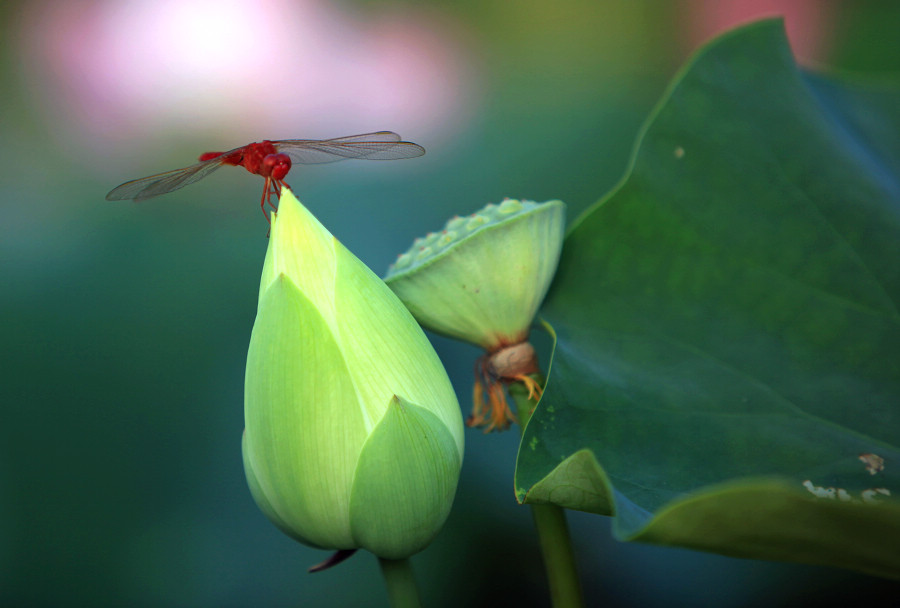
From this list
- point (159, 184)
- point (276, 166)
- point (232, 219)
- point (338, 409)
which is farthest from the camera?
point (232, 219)

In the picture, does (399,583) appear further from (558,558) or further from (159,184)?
(159,184)

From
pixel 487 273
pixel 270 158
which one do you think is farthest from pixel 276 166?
pixel 487 273

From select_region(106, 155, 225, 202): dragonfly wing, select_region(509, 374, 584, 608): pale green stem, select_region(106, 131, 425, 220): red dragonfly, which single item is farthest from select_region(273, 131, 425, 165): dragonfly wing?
select_region(509, 374, 584, 608): pale green stem

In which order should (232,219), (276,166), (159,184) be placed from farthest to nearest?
(232,219) → (159,184) → (276,166)

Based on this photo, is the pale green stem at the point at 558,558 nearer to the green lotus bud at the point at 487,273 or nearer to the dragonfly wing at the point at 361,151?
the green lotus bud at the point at 487,273

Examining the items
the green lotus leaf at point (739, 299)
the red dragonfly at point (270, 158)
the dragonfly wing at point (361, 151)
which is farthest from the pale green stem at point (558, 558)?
the dragonfly wing at point (361, 151)

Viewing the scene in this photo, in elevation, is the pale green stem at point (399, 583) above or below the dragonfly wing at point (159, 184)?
below
